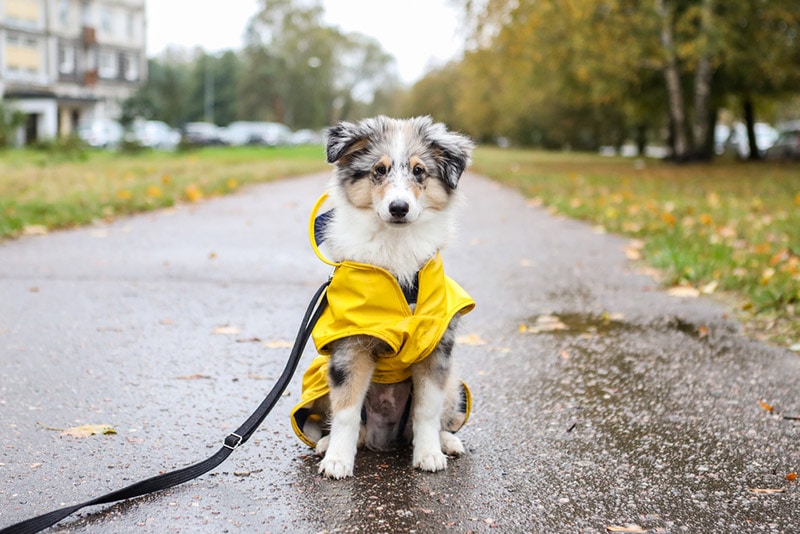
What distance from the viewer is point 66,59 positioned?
58312 mm

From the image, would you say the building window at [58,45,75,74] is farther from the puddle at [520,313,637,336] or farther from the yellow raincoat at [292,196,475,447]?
the yellow raincoat at [292,196,475,447]

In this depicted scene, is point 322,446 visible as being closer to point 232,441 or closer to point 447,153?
point 232,441

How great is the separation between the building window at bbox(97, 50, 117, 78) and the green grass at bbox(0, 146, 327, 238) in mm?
38175

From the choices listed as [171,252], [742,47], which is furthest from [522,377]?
[742,47]

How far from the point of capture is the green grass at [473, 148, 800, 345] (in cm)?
692

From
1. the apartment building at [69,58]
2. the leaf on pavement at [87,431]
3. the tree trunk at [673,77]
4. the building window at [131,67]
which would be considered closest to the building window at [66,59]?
the apartment building at [69,58]

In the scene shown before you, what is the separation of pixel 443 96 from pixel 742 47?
231ft

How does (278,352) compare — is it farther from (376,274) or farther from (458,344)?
(376,274)

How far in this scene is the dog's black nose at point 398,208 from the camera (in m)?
3.49

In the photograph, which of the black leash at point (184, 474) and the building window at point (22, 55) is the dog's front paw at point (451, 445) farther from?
the building window at point (22, 55)

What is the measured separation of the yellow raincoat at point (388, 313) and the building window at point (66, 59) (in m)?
60.2

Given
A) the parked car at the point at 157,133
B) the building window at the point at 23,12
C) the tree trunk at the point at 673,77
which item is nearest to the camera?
the tree trunk at the point at 673,77

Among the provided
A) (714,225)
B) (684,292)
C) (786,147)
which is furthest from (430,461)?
(786,147)

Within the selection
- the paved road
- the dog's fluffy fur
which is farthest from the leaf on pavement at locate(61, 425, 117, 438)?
the dog's fluffy fur
